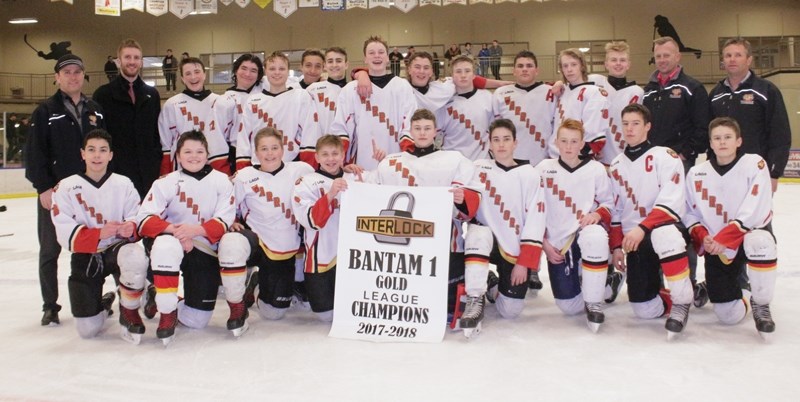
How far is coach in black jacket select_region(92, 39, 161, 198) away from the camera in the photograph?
16.0 feet

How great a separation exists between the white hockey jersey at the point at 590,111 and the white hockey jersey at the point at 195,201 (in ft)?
7.95

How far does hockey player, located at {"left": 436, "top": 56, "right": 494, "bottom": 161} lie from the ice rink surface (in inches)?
56.6

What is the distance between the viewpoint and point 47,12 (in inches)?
926

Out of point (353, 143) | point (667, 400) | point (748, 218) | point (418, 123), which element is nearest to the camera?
point (667, 400)

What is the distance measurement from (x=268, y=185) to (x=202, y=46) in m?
20.8

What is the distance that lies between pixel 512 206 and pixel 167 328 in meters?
2.11

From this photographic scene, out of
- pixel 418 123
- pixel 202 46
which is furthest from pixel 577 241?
pixel 202 46

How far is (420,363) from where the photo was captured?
3201 millimetres

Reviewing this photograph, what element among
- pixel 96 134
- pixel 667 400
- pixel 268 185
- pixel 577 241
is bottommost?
pixel 667 400

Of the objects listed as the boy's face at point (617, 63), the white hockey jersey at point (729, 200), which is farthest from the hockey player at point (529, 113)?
the white hockey jersey at point (729, 200)

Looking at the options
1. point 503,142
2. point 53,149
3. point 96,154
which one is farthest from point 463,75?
point 53,149

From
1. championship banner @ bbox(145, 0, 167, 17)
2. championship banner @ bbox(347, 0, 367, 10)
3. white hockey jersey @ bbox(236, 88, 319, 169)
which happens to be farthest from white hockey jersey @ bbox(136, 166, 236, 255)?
championship banner @ bbox(145, 0, 167, 17)

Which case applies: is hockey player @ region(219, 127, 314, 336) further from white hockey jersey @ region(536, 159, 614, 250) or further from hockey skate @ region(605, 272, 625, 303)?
hockey skate @ region(605, 272, 625, 303)

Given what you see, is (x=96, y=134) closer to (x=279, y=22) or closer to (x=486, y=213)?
(x=486, y=213)
